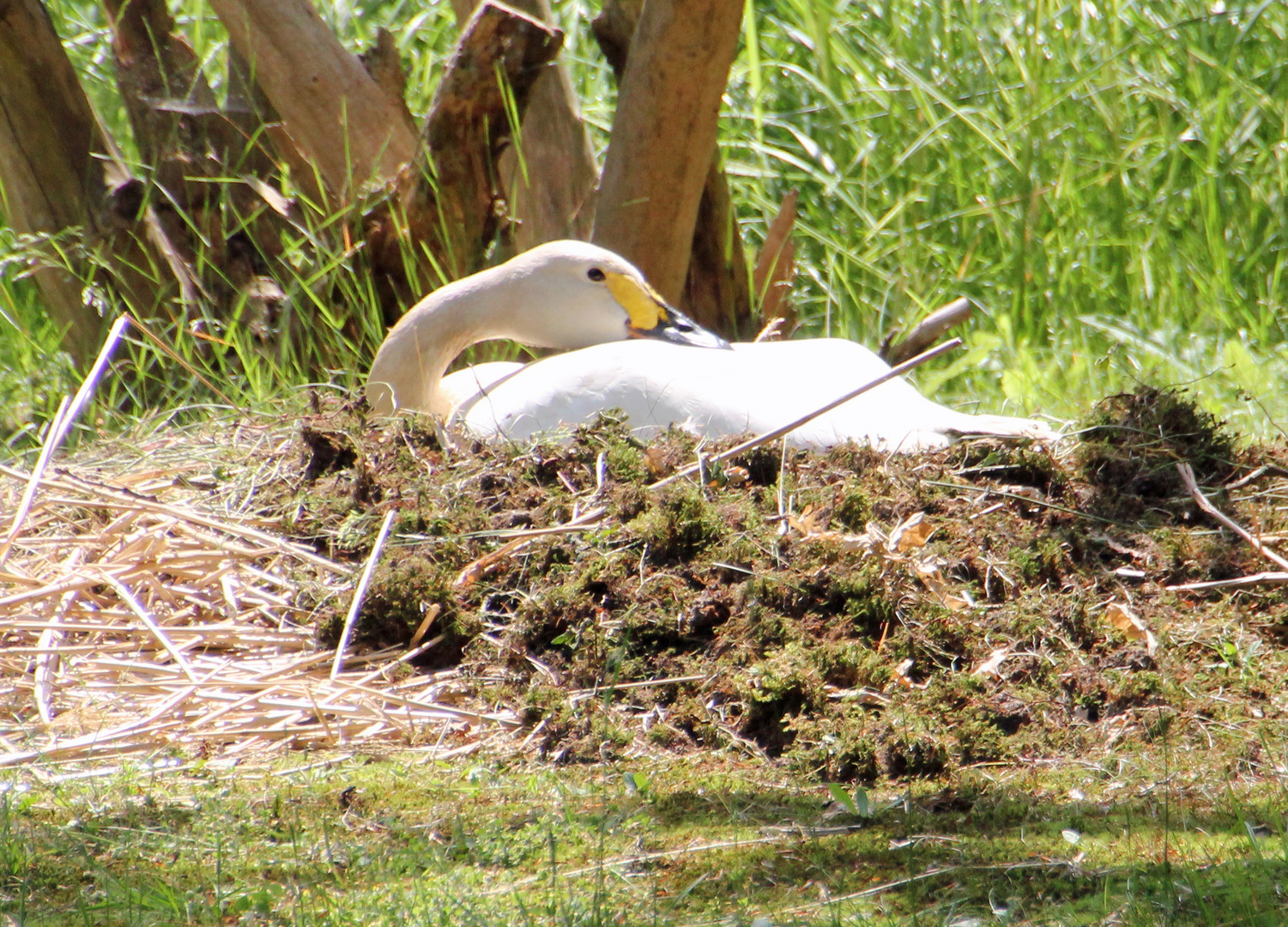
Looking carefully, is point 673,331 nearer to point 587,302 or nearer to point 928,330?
point 587,302

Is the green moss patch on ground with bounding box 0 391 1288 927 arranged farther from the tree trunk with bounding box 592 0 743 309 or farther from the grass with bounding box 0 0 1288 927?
the tree trunk with bounding box 592 0 743 309

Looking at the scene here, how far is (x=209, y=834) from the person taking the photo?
205 cm

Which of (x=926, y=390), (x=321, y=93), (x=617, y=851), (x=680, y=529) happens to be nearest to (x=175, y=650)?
(x=680, y=529)

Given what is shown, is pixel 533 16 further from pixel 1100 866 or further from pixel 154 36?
pixel 1100 866

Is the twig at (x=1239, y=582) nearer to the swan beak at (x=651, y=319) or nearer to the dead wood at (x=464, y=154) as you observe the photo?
the swan beak at (x=651, y=319)

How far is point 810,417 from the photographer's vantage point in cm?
274

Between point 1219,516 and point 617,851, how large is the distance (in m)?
1.72

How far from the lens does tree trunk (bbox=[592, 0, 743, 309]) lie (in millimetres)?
4242

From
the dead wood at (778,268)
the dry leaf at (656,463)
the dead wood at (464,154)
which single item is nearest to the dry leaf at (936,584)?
the dry leaf at (656,463)

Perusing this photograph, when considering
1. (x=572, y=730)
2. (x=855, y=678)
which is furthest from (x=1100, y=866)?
(x=572, y=730)

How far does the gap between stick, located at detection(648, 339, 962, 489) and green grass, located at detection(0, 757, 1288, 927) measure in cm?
79

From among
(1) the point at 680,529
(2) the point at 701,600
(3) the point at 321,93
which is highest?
(3) the point at 321,93

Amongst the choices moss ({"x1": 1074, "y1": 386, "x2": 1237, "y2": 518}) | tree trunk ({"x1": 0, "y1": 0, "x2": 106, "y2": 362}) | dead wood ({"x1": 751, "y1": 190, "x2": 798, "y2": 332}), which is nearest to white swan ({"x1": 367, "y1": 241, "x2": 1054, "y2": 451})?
moss ({"x1": 1074, "y1": 386, "x2": 1237, "y2": 518})

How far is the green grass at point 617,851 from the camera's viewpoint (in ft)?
5.66
